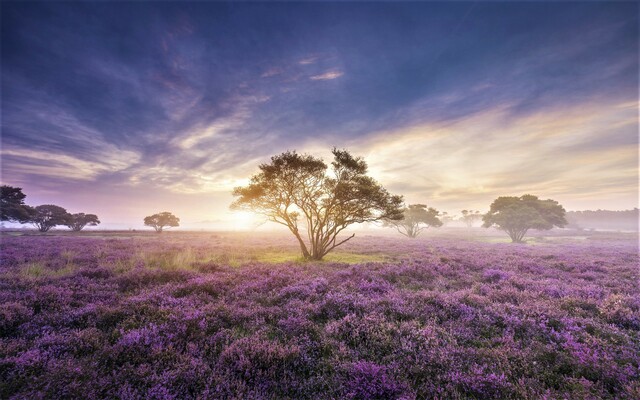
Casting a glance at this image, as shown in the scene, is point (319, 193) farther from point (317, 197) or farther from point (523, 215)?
point (523, 215)

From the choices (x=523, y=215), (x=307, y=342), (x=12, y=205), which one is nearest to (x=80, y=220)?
(x=12, y=205)

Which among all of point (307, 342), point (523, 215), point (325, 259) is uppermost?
point (523, 215)

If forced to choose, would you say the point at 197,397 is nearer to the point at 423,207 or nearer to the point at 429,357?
the point at 429,357

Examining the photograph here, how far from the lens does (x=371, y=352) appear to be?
4926mm

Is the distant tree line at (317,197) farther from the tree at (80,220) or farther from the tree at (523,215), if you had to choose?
the tree at (80,220)

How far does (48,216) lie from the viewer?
48.3 meters

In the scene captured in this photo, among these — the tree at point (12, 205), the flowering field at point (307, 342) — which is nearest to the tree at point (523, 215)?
the flowering field at point (307, 342)

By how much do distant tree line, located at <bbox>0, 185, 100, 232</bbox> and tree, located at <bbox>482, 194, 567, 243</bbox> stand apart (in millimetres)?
88965

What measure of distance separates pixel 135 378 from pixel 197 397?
128 centimetres

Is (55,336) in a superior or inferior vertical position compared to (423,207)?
inferior

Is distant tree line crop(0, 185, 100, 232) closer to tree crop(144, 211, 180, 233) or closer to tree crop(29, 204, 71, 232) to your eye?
tree crop(29, 204, 71, 232)

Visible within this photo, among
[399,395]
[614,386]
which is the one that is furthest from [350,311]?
[614,386]

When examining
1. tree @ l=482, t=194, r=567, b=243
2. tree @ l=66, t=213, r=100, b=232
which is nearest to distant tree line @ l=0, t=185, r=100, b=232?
tree @ l=66, t=213, r=100, b=232

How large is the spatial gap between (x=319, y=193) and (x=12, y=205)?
187 feet
